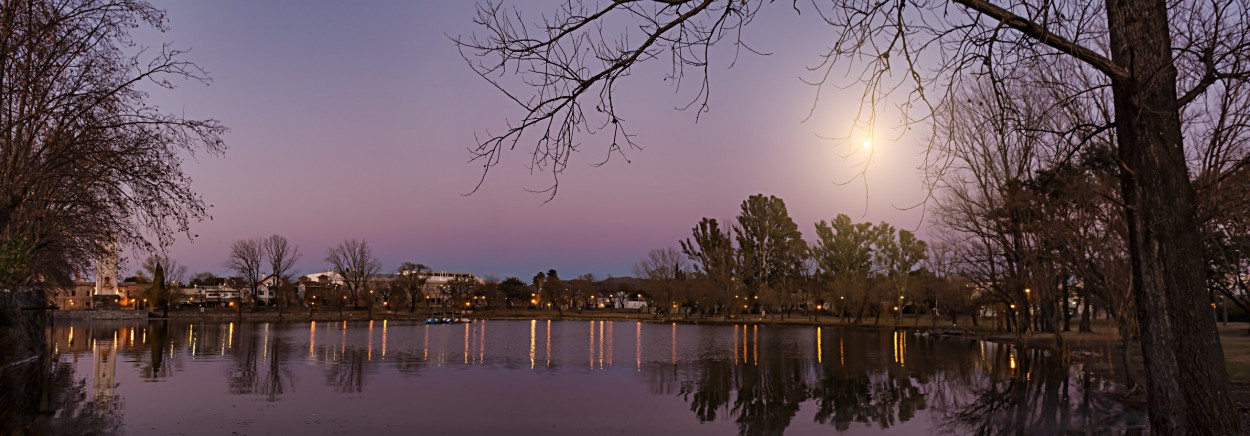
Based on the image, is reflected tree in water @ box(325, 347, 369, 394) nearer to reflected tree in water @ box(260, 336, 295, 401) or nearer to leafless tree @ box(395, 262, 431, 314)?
reflected tree in water @ box(260, 336, 295, 401)

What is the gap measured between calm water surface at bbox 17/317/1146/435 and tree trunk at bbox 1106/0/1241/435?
11.9m

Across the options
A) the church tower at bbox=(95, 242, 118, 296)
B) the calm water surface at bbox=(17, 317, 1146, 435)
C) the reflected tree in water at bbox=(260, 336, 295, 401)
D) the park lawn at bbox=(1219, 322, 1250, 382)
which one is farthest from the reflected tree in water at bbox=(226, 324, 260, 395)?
the park lawn at bbox=(1219, 322, 1250, 382)

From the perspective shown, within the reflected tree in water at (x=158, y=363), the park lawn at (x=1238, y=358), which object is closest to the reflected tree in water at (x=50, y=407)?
the reflected tree in water at (x=158, y=363)

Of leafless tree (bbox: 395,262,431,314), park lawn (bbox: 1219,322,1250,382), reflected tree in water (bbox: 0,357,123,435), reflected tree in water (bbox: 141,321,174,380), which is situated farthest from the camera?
leafless tree (bbox: 395,262,431,314)

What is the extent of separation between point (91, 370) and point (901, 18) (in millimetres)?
31808

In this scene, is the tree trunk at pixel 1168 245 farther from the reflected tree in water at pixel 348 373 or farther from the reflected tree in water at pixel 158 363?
the reflected tree in water at pixel 158 363

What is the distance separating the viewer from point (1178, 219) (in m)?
4.89

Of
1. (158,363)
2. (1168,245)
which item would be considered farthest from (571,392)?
(1168,245)

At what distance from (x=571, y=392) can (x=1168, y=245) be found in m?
19.3

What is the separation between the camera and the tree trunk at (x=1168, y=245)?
4.86 metres

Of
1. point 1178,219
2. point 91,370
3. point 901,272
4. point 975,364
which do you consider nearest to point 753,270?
point 901,272

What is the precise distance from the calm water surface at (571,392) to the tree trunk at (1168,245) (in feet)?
39.1

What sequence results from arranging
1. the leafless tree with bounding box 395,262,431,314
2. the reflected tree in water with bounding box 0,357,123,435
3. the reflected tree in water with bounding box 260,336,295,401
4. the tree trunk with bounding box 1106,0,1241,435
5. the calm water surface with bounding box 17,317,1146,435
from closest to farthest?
the tree trunk with bounding box 1106,0,1241,435, the reflected tree in water with bounding box 0,357,123,435, the calm water surface with bounding box 17,317,1146,435, the reflected tree in water with bounding box 260,336,295,401, the leafless tree with bounding box 395,262,431,314

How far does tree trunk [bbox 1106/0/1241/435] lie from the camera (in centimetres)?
486
